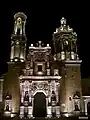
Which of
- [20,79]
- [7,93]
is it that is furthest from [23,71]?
[7,93]

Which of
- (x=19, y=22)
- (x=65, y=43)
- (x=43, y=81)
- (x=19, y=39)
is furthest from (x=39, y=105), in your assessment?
(x=19, y=22)

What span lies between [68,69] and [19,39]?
25.4 ft

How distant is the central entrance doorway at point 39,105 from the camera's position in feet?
94.8

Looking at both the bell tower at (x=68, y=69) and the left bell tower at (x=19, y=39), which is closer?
the bell tower at (x=68, y=69)

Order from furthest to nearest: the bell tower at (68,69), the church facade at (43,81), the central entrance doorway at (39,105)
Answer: the central entrance doorway at (39,105), the bell tower at (68,69), the church facade at (43,81)

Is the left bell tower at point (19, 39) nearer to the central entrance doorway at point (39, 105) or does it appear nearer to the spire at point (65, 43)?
the spire at point (65, 43)

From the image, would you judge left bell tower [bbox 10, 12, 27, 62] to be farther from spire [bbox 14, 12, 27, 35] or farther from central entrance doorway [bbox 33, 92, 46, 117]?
central entrance doorway [bbox 33, 92, 46, 117]

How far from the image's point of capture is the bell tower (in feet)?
92.1

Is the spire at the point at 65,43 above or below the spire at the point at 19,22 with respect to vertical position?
below

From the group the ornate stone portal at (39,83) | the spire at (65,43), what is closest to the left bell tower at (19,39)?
the ornate stone portal at (39,83)

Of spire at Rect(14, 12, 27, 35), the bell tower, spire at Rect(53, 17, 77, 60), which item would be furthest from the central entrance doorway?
spire at Rect(14, 12, 27, 35)

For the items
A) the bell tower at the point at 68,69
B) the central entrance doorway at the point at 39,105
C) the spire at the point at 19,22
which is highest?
the spire at the point at 19,22

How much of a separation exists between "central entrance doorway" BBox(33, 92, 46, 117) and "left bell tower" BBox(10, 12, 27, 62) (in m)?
5.26

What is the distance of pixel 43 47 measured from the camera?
99.9 ft
